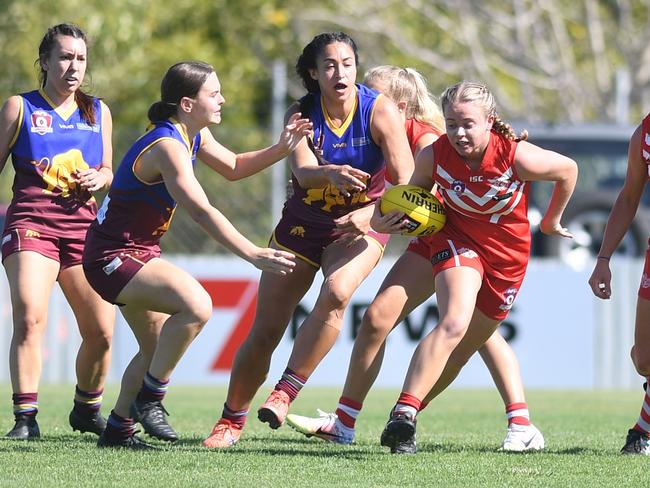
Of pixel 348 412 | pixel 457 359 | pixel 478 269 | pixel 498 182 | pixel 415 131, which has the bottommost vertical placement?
pixel 348 412

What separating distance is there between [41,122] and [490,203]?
239 cm

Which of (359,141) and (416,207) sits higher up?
(359,141)

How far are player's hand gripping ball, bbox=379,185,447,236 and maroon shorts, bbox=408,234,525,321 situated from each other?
0.09 metres

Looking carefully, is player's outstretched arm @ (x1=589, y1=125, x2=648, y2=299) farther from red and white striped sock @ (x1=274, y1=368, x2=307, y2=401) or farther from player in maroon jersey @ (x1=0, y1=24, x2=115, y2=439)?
player in maroon jersey @ (x1=0, y1=24, x2=115, y2=439)

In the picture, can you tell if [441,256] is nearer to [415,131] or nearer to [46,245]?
[415,131]

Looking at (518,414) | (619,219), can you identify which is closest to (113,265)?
(518,414)

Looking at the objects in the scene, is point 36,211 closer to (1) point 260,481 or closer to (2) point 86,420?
(2) point 86,420

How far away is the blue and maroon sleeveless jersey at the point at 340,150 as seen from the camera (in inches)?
260

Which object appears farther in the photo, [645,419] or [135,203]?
[645,419]

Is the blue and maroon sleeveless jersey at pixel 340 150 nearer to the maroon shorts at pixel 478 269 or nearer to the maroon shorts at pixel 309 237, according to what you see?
the maroon shorts at pixel 309 237

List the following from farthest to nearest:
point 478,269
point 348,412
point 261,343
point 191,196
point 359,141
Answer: point 348,412
point 261,343
point 359,141
point 478,269
point 191,196

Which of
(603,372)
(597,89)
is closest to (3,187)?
(603,372)

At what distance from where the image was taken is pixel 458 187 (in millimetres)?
6312

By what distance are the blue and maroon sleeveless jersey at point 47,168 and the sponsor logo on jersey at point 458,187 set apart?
202cm
